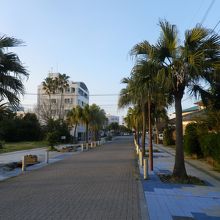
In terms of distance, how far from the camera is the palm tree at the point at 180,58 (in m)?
14.5

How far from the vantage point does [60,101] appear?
3900 inches

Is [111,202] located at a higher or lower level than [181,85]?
lower

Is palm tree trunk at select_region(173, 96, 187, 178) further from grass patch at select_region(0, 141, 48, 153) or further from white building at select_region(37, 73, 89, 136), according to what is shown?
white building at select_region(37, 73, 89, 136)

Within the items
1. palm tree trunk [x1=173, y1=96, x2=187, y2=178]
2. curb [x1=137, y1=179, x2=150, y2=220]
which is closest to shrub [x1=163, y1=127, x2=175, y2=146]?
palm tree trunk [x1=173, y1=96, x2=187, y2=178]

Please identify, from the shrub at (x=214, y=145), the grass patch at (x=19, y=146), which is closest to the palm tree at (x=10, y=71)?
the shrub at (x=214, y=145)

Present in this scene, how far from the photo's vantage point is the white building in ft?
291

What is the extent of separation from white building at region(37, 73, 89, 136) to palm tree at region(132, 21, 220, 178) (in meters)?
69.6

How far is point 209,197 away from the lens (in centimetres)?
1229

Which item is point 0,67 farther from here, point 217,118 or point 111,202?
point 217,118

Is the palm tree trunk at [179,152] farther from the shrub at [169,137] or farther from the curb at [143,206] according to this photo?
the shrub at [169,137]

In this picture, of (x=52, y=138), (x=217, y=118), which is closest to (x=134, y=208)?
(x=217, y=118)

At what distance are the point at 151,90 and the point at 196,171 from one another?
6.44 m

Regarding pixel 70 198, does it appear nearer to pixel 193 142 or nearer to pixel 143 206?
pixel 143 206

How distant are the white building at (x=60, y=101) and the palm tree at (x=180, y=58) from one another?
2742 inches
